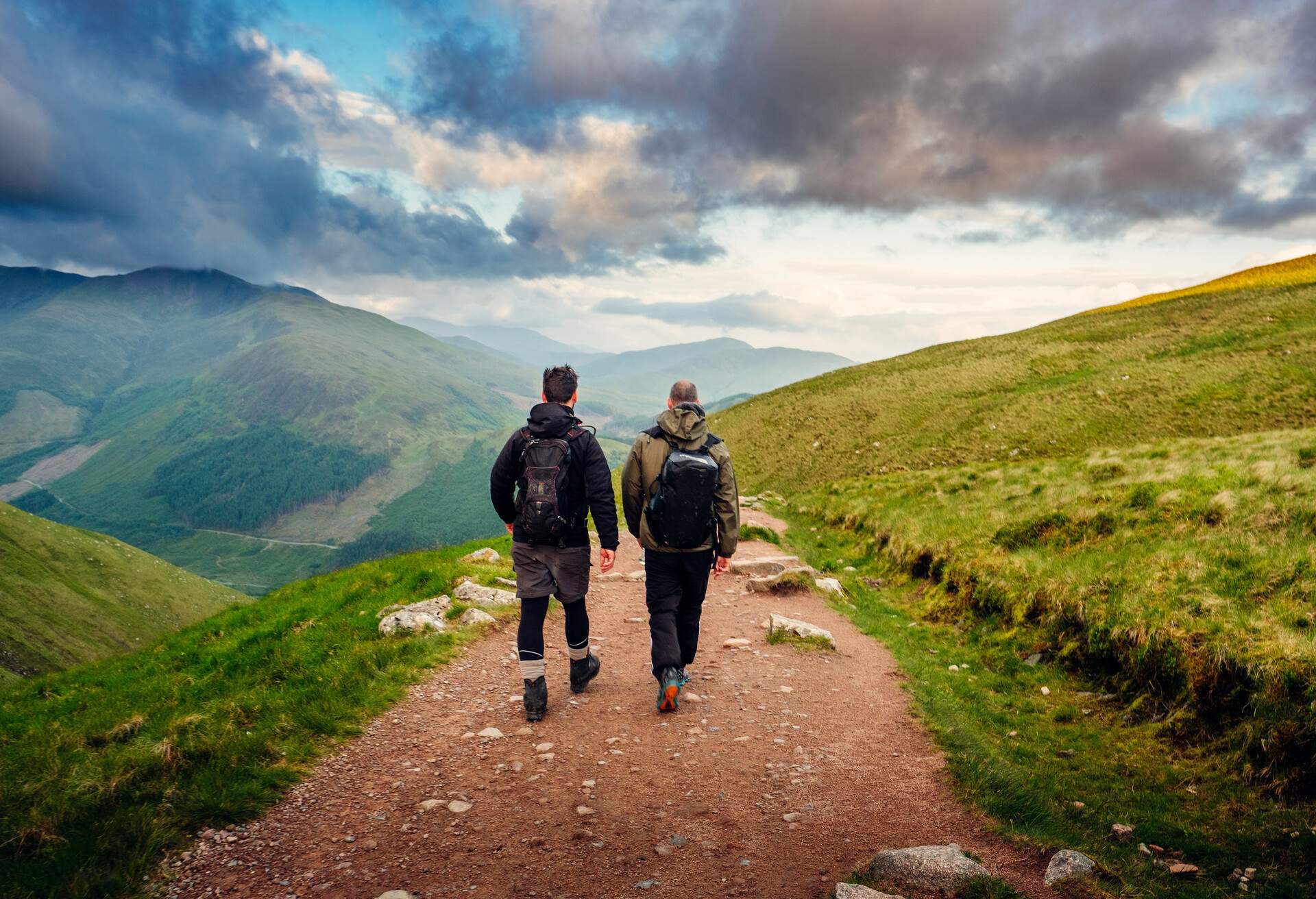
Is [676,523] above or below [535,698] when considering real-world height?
above

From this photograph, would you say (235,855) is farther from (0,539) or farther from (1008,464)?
(0,539)

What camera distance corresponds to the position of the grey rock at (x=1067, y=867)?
484 centimetres

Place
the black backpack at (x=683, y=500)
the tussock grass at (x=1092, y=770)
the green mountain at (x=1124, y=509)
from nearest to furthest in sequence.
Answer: the tussock grass at (x=1092, y=770) < the green mountain at (x=1124, y=509) < the black backpack at (x=683, y=500)

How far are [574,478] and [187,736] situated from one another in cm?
497

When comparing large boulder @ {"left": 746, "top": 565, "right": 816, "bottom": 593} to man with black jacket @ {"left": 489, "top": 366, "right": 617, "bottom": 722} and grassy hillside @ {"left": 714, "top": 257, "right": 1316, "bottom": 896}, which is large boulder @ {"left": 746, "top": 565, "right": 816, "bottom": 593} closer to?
grassy hillside @ {"left": 714, "top": 257, "right": 1316, "bottom": 896}

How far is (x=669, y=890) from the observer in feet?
15.9

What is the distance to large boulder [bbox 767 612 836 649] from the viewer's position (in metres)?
11.7

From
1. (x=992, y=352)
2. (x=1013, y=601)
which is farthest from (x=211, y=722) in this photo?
(x=992, y=352)

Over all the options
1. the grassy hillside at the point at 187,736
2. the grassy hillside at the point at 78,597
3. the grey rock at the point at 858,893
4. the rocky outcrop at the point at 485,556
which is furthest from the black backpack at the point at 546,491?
the grassy hillside at the point at 78,597

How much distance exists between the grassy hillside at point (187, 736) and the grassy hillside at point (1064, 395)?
91.9 ft

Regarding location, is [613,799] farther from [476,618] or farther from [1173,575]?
[1173,575]

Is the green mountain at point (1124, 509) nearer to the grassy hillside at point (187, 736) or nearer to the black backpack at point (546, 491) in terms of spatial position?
the black backpack at point (546, 491)

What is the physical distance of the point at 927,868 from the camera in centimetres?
482

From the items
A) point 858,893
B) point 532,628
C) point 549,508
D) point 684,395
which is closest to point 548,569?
point 532,628
